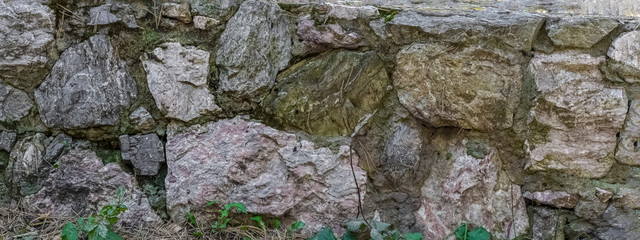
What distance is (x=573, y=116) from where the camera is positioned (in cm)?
187

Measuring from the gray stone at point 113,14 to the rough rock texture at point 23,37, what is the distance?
0.14 metres

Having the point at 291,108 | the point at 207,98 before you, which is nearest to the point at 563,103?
the point at 291,108

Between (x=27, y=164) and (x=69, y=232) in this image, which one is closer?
(x=69, y=232)

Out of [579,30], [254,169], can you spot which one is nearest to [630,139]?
[579,30]

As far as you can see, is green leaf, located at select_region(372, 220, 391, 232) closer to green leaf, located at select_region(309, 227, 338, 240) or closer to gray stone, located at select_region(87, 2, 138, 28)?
green leaf, located at select_region(309, 227, 338, 240)

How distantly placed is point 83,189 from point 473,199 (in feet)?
4.71

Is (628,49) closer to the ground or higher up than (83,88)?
higher up

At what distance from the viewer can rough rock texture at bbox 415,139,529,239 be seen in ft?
6.45

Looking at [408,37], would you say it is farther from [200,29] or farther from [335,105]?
[200,29]

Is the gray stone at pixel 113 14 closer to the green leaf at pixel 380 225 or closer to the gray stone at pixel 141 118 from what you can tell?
the gray stone at pixel 141 118

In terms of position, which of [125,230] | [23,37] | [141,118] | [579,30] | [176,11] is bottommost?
[125,230]

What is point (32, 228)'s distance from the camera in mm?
1926

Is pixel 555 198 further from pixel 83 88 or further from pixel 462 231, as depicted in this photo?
pixel 83 88

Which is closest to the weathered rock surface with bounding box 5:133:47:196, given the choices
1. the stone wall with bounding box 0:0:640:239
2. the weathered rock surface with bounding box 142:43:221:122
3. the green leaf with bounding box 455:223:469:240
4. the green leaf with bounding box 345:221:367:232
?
the stone wall with bounding box 0:0:640:239
